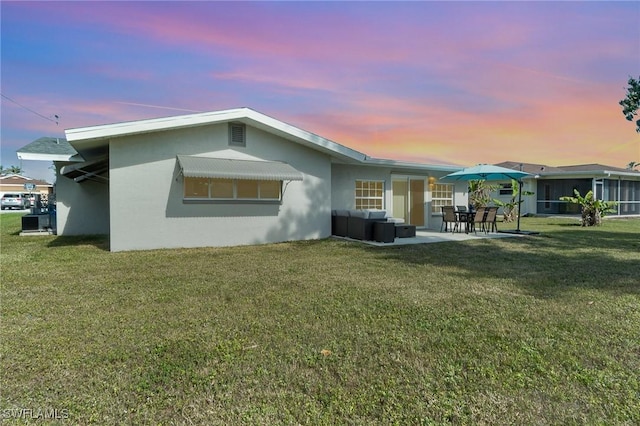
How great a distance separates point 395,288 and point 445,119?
1823 cm

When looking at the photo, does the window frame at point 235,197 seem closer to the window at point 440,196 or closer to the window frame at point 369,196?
the window frame at point 369,196

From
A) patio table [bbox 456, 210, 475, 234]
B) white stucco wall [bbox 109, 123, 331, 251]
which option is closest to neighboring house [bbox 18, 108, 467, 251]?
white stucco wall [bbox 109, 123, 331, 251]

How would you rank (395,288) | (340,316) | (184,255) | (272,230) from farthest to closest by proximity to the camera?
1. (272,230)
2. (184,255)
3. (395,288)
4. (340,316)

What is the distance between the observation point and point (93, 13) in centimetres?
1344

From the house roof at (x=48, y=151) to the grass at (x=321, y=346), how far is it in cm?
840

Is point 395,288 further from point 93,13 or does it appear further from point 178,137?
point 93,13

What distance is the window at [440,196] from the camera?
20.2 metres

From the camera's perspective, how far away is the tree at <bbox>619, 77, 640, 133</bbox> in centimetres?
1795

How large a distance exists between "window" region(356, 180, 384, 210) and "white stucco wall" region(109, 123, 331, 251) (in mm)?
2748

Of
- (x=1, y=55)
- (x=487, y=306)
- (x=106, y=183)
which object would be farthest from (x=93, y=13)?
(x=487, y=306)

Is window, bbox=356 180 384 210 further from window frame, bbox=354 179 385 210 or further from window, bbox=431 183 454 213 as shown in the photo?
window, bbox=431 183 454 213

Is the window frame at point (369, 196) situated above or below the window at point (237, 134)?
below

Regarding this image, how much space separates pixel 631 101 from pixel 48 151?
29.8 metres

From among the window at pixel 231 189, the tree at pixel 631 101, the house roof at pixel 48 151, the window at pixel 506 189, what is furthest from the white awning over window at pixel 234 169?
the window at pixel 506 189
